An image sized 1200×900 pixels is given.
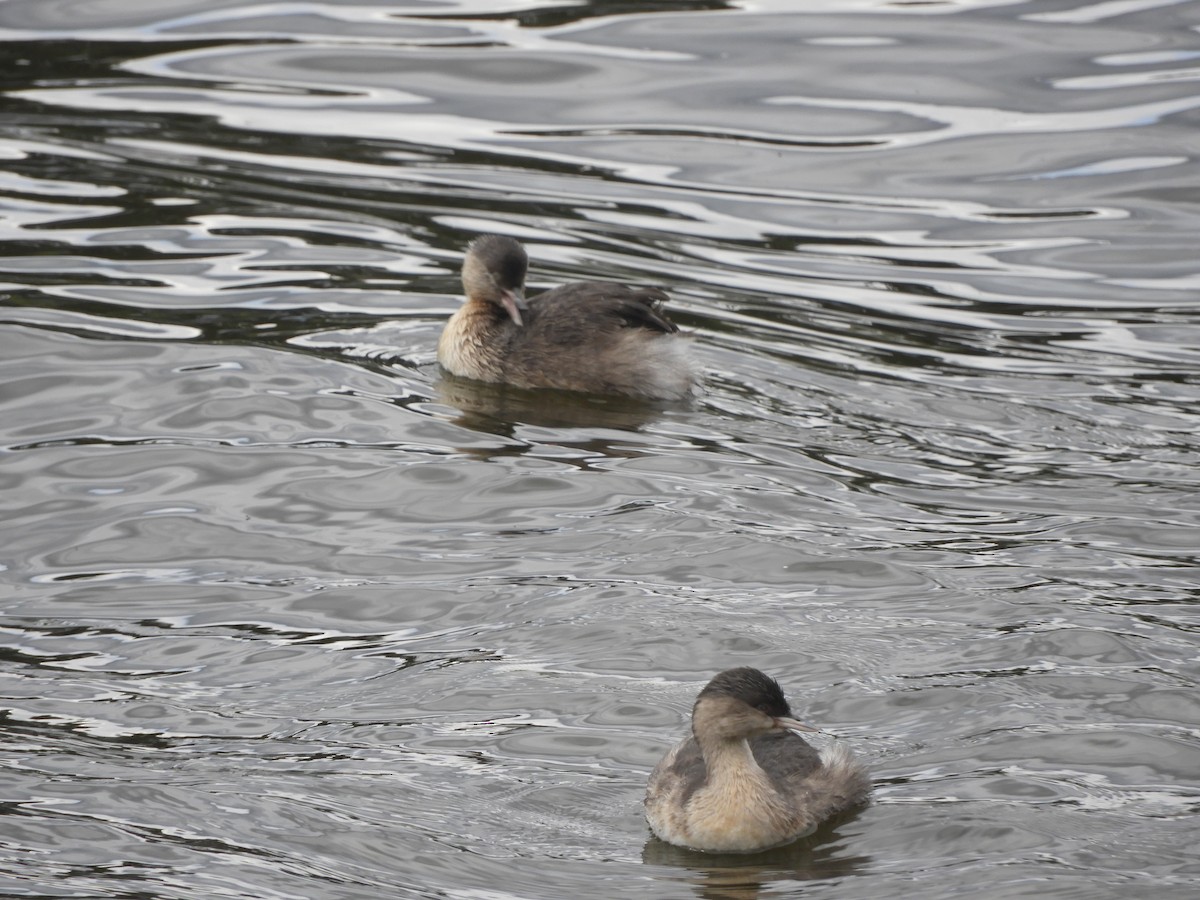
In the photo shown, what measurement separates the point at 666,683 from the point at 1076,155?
11.3m

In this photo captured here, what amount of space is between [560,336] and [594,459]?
64.2 inches

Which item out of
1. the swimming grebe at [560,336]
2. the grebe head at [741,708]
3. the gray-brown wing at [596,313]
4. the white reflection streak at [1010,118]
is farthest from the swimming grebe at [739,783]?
the white reflection streak at [1010,118]

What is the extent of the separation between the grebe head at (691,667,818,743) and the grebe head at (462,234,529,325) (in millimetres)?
5806

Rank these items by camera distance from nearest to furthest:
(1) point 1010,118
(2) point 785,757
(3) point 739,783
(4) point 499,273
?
(3) point 739,783
(2) point 785,757
(4) point 499,273
(1) point 1010,118

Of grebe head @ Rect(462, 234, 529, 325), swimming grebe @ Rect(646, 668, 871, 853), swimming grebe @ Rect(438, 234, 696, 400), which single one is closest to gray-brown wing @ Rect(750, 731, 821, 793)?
swimming grebe @ Rect(646, 668, 871, 853)

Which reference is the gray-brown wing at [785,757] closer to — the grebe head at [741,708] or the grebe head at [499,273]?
the grebe head at [741,708]

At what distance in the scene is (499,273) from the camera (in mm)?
12969

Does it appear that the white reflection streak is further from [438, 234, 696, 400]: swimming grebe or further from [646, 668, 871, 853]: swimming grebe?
[646, 668, 871, 853]: swimming grebe

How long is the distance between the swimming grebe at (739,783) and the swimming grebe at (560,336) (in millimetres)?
4984

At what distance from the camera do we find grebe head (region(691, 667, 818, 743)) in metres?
7.27

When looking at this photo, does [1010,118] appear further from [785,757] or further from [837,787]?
[837,787]

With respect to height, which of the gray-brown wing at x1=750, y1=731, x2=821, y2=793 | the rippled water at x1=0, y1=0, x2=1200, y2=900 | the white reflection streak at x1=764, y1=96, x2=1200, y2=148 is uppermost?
the white reflection streak at x1=764, y1=96, x2=1200, y2=148

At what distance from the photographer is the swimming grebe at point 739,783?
7.29 m

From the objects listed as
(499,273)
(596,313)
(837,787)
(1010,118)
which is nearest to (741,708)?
(837,787)
